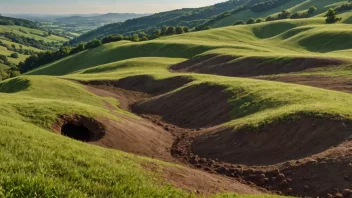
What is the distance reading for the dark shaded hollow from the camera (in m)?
27.8

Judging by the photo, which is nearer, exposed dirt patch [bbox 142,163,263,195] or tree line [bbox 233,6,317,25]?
exposed dirt patch [bbox 142,163,263,195]

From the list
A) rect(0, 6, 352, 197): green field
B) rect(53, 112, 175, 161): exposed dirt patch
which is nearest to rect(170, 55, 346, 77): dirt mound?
rect(0, 6, 352, 197): green field

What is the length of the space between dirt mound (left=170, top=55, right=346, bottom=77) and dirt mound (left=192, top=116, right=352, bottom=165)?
28447 millimetres

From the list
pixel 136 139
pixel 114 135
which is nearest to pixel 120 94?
pixel 136 139

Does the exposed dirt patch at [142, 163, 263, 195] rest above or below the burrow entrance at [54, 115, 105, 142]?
above

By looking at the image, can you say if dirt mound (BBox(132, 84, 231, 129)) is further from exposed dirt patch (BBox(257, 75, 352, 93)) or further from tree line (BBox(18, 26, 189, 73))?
tree line (BBox(18, 26, 189, 73))

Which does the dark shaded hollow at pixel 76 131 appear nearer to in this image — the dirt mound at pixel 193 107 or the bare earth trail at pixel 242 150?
the bare earth trail at pixel 242 150

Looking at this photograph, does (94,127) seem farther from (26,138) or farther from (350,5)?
(350,5)

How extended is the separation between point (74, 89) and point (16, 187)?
40.5 meters

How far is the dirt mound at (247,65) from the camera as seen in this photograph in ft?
172

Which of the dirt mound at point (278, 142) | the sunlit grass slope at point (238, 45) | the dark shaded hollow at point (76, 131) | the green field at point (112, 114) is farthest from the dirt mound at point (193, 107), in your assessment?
the sunlit grass slope at point (238, 45)

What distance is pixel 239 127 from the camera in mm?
28734

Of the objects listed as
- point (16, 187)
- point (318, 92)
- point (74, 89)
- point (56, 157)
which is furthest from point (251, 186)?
point (74, 89)

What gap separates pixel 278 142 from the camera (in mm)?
24906
